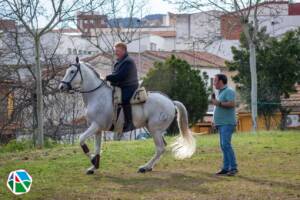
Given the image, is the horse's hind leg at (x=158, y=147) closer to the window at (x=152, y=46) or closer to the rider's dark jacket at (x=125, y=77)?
the rider's dark jacket at (x=125, y=77)

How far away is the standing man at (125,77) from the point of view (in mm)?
11633

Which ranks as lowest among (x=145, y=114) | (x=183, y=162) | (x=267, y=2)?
(x=183, y=162)

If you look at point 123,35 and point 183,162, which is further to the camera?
point 123,35

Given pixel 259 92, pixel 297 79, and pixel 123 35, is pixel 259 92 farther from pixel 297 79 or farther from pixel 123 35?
pixel 123 35

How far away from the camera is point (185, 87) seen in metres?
35.9

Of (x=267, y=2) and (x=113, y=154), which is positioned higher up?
(x=267, y=2)

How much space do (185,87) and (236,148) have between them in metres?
→ 20.7

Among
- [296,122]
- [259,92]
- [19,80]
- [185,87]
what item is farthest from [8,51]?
[296,122]

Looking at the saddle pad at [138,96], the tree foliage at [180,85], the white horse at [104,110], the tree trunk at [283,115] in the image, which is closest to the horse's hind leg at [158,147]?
the white horse at [104,110]

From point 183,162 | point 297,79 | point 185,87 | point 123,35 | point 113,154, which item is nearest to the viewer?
point 183,162

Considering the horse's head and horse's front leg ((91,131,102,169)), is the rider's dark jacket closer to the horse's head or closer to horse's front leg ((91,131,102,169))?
the horse's head

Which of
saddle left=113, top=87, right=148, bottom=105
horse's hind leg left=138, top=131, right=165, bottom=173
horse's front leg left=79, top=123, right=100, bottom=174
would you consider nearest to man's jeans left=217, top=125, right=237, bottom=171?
horse's hind leg left=138, top=131, right=165, bottom=173

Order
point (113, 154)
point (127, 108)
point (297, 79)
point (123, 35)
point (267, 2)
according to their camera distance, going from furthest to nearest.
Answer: point (123, 35), point (297, 79), point (267, 2), point (113, 154), point (127, 108)
